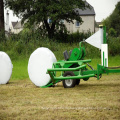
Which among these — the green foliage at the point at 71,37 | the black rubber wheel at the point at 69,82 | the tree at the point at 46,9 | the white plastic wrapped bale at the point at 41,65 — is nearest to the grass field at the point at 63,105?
the black rubber wheel at the point at 69,82

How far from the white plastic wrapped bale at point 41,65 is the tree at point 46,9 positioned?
76.0ft

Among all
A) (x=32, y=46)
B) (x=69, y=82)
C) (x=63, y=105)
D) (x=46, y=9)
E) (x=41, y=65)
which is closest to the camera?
(x=63, y=105)

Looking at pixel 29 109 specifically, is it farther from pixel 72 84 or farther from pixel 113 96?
pixel 72 84

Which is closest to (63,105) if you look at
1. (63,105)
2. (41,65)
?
(63,105)

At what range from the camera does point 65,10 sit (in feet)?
114

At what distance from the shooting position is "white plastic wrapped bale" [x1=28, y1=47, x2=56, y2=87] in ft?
37.2

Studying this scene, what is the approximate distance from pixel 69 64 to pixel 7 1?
27763mm

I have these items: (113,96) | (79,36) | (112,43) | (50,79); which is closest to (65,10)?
(79,36)

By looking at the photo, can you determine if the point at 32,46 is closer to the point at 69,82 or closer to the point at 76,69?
the point at 69,82

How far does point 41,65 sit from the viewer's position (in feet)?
37.7

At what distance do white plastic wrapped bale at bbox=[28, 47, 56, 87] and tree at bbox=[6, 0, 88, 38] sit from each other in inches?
913

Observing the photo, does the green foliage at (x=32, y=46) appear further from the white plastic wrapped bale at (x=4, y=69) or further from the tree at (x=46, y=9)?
the white plastic wrapped bale at (x=4, y=69)

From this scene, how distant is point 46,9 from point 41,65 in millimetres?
24242

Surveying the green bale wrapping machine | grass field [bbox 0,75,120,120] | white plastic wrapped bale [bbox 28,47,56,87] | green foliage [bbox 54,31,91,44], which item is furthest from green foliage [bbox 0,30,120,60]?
grass field [bbox 0,75,120,120]
